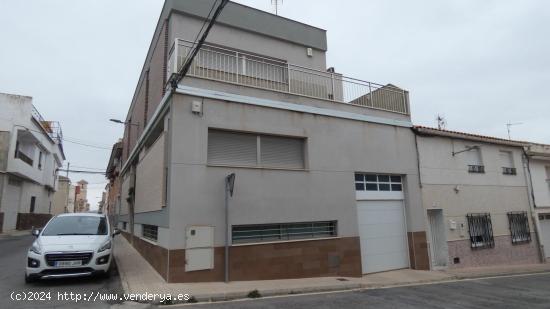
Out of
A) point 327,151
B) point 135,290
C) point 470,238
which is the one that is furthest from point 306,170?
point 470,238

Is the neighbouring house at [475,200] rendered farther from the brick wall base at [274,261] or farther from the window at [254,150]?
the window at [254,150]

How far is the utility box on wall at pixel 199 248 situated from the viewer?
8.06 meters

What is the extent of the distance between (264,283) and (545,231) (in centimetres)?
1541

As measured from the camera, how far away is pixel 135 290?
7.18m

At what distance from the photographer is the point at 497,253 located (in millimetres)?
13953

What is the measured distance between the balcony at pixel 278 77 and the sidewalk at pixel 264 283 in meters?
5.14

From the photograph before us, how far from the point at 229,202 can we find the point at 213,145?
1527 mm

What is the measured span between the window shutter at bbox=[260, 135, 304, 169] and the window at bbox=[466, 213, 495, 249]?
7615mm

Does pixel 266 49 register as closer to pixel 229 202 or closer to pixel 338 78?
→ pixel 338 78

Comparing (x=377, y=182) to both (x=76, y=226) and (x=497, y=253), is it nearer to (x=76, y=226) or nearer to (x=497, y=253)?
(x=497, y=253)

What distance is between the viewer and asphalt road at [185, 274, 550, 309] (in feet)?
22.6

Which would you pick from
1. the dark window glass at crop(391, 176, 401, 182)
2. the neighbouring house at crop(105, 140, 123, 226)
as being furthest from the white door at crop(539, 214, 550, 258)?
the neighbouring house at crop(105, 140, 123, 226)

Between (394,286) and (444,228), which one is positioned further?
(444,228)

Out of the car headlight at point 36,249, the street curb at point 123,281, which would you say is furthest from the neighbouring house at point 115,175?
the car headlight at point 36,249
